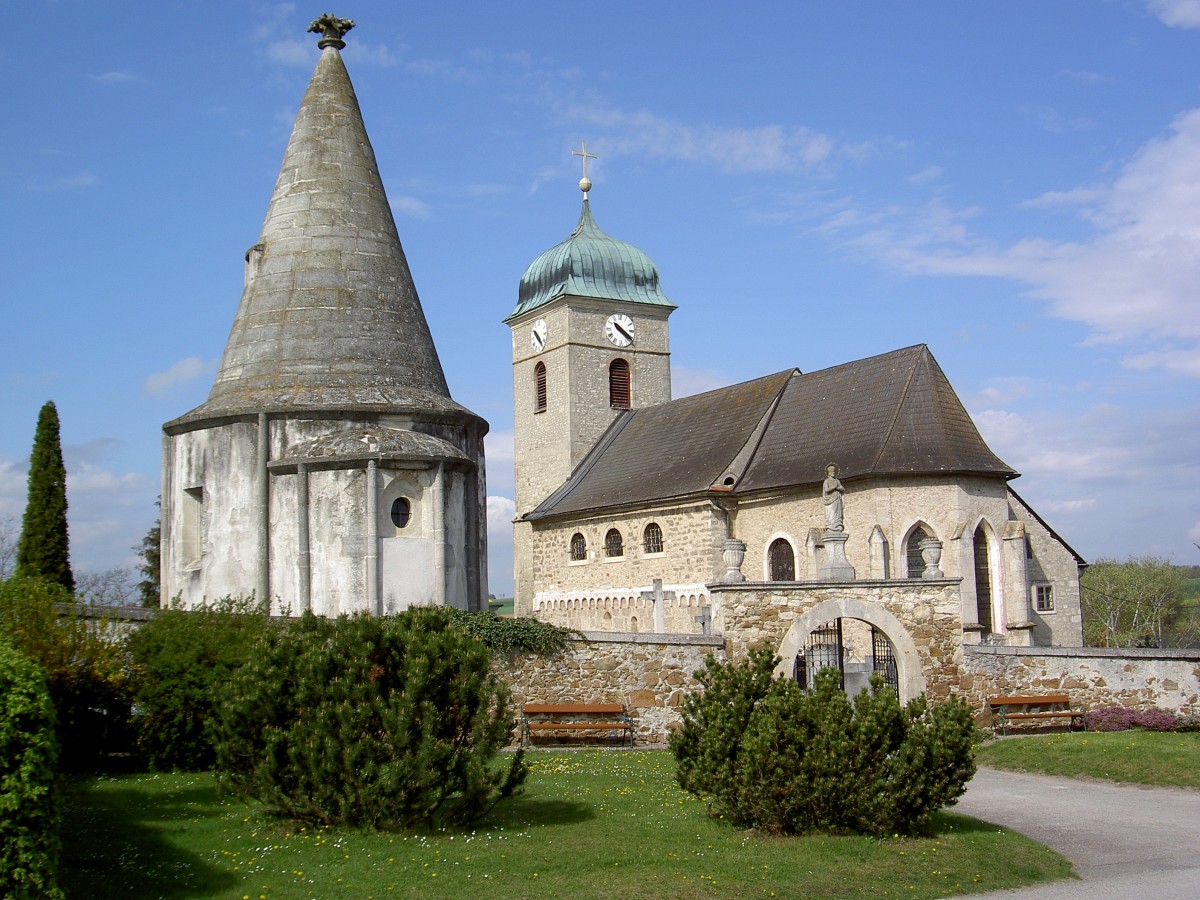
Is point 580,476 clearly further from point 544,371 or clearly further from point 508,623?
point 508,623

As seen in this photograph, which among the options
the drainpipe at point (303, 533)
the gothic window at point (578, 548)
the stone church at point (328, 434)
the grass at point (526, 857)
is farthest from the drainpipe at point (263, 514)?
the gothic window at point (578, 548)

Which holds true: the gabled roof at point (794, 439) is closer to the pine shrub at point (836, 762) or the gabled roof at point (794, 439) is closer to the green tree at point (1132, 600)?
the pine shrub at point (836, 762)

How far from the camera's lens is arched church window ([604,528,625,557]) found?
123 ft

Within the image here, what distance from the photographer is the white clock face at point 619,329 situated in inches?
1838

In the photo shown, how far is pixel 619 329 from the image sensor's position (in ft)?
154

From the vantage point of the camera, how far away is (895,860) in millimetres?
10070

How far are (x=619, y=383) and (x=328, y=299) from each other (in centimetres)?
2446

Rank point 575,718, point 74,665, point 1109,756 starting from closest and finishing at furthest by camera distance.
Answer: point 74,665, point 1109,756, point 575,718

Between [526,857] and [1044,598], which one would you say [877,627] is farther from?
[1044,598]

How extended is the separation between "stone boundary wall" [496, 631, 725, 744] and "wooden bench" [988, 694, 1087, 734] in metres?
4.82

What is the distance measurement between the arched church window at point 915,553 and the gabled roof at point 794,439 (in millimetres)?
1496

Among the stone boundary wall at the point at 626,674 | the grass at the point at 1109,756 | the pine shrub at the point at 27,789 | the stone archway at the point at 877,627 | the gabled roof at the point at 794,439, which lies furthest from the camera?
the gabled roof at the point at 794,439

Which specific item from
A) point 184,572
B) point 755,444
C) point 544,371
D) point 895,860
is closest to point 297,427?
point 184,572

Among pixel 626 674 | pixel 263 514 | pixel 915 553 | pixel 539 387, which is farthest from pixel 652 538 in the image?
pixel 263 514
